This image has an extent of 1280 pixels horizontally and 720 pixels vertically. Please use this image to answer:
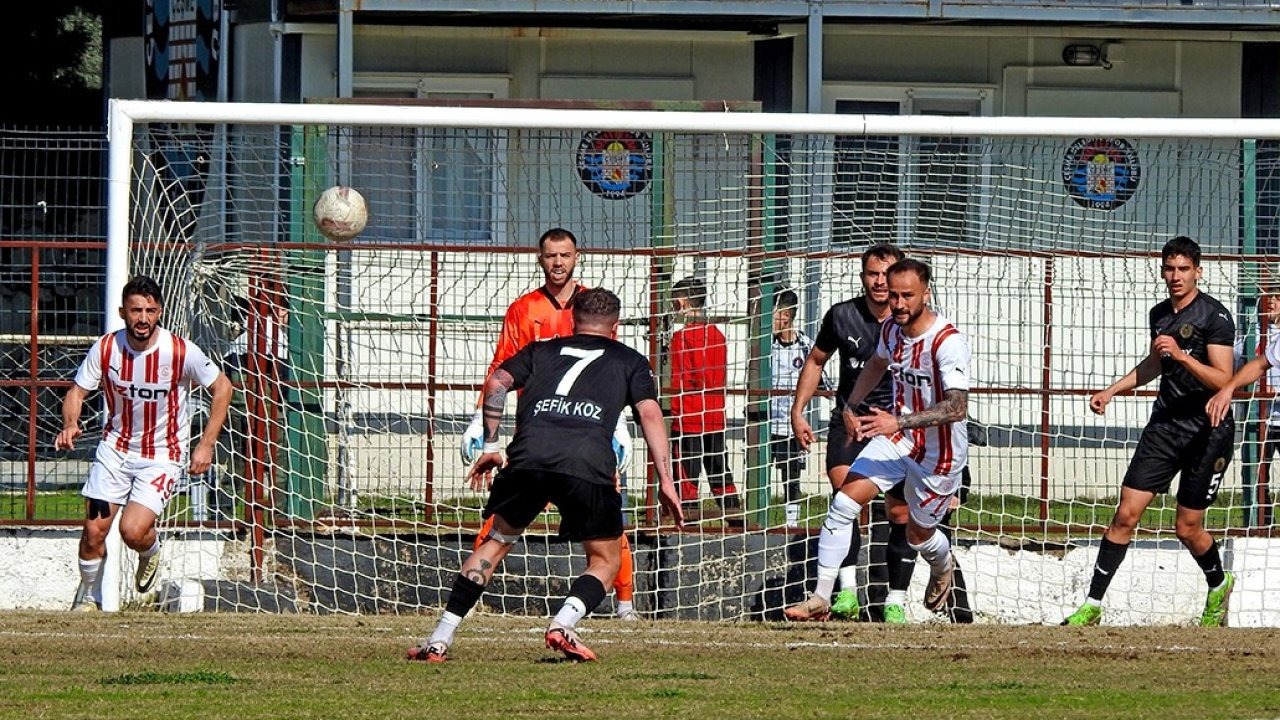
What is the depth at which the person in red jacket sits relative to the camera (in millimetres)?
12484

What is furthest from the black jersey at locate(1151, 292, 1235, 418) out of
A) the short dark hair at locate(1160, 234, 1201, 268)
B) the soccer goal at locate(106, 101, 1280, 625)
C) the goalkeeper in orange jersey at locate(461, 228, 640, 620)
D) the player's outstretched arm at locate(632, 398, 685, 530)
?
the player's outstretched arm at locate(632, 398, 685, 530)

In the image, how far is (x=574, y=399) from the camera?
28.5 feet

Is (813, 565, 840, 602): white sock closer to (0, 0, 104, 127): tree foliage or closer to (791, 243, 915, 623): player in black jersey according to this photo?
(791, 243, 915, 623): player in black jersey

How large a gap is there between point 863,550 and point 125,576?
440 centimetres

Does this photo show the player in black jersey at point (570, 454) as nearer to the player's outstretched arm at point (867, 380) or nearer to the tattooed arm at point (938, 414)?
the tattooed arm at point (938, 414)

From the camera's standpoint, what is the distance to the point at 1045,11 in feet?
59.2

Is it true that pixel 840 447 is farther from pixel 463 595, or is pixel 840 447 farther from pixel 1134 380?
pixel 463 595

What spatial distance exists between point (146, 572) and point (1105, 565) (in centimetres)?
540

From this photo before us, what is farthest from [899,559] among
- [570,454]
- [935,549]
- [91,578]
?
[91,578]

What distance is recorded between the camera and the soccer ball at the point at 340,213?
12023mm

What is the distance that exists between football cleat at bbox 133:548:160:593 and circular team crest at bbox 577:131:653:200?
3552 mm

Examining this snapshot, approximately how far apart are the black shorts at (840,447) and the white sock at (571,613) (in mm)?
3188

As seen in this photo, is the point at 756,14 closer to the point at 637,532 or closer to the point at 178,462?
the point at 637,532

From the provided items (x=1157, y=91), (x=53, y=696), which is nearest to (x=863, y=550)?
(x=53, y=696)
